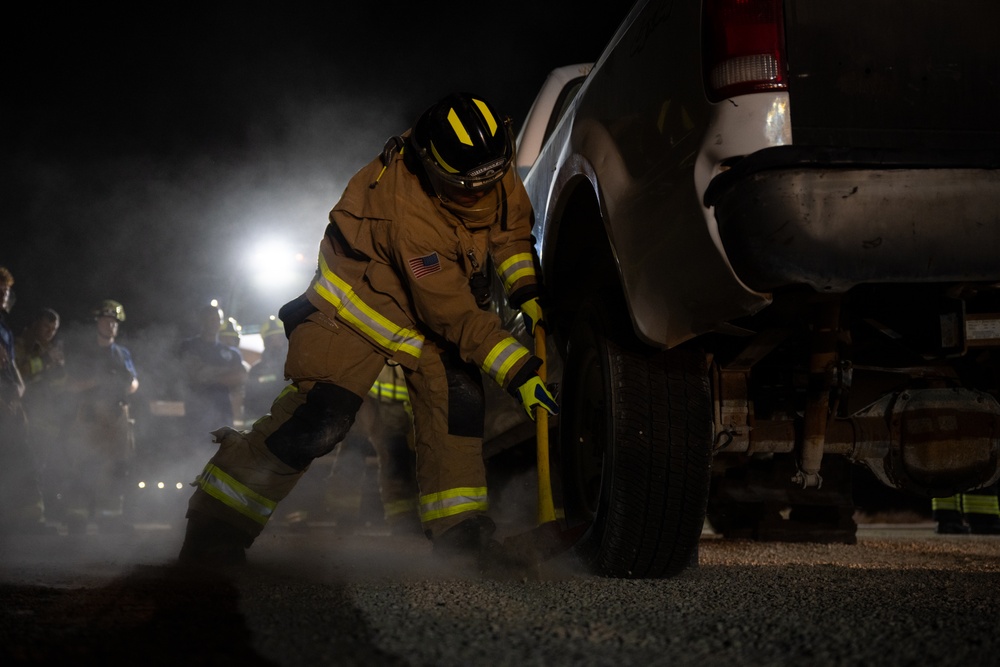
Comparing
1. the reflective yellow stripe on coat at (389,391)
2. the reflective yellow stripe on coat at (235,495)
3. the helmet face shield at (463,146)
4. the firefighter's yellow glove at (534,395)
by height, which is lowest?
the reflective yellow stripe on coat at (235,495)

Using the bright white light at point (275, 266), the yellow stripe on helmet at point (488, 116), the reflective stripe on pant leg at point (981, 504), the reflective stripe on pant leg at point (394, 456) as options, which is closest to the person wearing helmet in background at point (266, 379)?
the reflective stripe on pant leg at point (394, 456)

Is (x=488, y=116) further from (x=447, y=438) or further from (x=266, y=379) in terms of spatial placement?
(x=266, y=379)

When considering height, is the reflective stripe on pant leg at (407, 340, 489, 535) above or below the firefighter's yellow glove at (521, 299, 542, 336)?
below

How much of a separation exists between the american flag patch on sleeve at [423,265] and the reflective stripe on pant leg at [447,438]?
0.49 m

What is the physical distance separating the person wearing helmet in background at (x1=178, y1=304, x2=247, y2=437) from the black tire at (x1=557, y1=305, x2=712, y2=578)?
571cm

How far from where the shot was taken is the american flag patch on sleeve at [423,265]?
2947mm

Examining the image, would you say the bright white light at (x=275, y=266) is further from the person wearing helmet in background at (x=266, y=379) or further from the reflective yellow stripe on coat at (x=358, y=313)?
the reflective yellow stripe on coat at (x=358, y=313)

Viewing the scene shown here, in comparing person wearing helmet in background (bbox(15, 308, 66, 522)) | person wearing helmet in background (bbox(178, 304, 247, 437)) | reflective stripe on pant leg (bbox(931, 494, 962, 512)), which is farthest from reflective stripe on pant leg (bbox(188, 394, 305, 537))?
person wearing helmet in background (bbox(178, 304, 247, 437))

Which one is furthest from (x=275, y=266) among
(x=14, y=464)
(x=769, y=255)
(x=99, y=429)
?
(x=769, y=255)

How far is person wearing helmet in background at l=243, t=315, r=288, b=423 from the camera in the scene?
7.81 m

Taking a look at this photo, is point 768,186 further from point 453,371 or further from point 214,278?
A: point 214,278

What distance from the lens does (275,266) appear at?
1304 centimetres

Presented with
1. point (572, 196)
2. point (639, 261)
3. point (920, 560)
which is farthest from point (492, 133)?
point (920, 560)

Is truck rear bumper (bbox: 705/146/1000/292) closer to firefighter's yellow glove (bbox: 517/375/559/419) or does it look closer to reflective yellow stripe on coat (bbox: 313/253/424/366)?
firefighter's yellow glove (bbox: 517/375/559/419)
